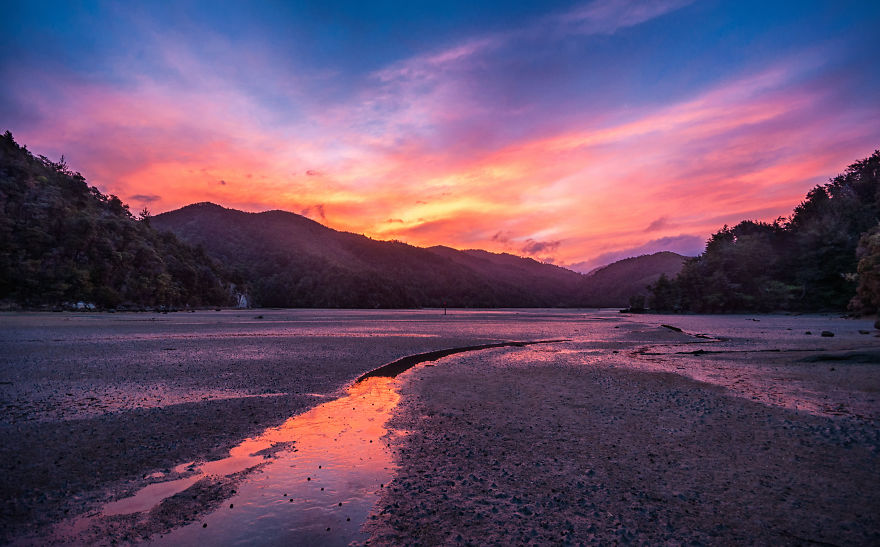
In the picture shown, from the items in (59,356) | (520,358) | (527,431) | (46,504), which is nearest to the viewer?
(46,504)

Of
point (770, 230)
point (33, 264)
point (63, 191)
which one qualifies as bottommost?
point (33, 264)

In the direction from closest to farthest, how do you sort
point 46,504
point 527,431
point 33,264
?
point 46,504 → point 527,431 → point 33,264

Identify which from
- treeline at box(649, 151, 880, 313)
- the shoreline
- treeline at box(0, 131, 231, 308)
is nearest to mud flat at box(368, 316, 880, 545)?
the shoreline

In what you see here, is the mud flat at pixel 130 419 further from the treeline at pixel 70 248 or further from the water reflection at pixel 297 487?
the treeline at pixel 70 248

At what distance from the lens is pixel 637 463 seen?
6566mm

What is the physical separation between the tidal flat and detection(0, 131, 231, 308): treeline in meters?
71.5

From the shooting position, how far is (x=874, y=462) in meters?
6.49

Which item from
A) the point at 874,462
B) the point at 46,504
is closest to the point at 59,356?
the point at 46,504

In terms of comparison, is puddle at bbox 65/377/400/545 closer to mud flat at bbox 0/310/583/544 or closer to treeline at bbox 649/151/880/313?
mud flat at bbox 0/310/583/544

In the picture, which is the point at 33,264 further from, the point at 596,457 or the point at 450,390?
the point at 596,457

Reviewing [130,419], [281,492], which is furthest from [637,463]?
[130,419]

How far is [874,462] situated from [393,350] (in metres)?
20.0

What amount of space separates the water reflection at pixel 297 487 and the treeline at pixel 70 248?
80.9m

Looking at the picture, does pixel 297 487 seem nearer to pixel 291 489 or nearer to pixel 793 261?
pixel 291 489
